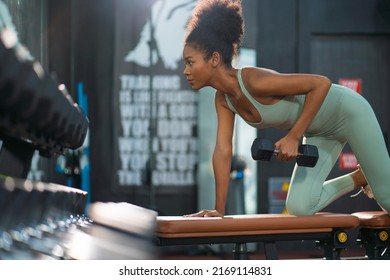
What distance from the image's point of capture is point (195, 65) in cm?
190

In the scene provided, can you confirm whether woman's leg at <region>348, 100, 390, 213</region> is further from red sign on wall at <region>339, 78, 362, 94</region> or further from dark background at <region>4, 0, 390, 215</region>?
red sign on wall at <region>339, 78, 362, 94</region>

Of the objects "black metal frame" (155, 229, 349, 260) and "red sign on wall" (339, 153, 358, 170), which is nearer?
"black metal frame" (155, 229, 349, 260)

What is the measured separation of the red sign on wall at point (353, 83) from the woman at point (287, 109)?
7.09ft

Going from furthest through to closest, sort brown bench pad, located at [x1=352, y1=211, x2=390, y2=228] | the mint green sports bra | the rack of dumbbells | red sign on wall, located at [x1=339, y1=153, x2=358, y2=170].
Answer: red sign on wall, located at [x1=339, y1=153, x2=358, y2=170], brown bench pad, located at [x1=352, y1=211, x2=390, y2=228], the mint green sports bra, the rack of dumbbells

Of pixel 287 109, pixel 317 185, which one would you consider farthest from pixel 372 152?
pixel 287 109

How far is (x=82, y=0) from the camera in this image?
4090 mm

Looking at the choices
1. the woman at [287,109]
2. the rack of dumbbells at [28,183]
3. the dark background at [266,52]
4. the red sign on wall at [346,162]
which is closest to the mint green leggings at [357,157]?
the woman at [287,109]

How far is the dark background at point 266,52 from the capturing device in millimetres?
4062

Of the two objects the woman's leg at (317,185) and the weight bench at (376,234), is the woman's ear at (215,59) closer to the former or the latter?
the woman's leg at (317,185)

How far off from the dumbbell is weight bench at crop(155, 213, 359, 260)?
0.58 ft

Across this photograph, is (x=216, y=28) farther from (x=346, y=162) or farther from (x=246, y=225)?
(x=346, y=162)

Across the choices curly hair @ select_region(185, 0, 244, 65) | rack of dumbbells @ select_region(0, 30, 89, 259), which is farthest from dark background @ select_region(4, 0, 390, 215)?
rack of dumbbells @ select_region(0, 30, 89, 259)

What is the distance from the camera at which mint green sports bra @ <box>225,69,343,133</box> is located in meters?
2.01
